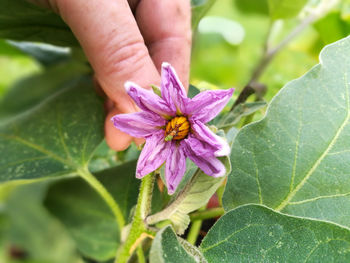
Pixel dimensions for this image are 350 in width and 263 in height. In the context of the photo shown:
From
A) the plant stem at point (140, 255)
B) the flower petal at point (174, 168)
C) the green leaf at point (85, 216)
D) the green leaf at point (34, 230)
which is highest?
the flower petal at point (174, 168)

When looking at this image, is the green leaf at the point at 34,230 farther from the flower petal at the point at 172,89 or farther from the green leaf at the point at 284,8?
the flower petal at the point at 172,89

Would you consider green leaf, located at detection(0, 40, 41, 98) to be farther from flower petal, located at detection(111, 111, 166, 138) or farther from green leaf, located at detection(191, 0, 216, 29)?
flower petal, located at detection(111, 111, 166, 138)

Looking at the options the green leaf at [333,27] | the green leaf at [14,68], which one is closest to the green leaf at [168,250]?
the green leaf at [333,27]

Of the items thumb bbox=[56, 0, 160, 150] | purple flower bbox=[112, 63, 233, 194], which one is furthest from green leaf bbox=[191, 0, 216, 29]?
purple flower bbox=[112, 63, 233, 194]

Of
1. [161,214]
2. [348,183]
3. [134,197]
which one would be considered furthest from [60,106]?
[348,183]

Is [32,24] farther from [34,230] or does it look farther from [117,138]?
[34,230]

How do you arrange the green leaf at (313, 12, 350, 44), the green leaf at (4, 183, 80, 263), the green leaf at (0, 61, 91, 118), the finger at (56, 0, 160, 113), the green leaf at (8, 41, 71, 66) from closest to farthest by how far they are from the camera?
the finger at (56, 0, 160, 113)
the green leaf at (313, 12, 350, 44)
the green leaf at (8, 41, 71, 66)
the green leaf at (0, 61, 91, 118)
the green leaf at (4, 183, 80, 263)

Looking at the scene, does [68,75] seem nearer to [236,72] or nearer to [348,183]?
[236,72]
